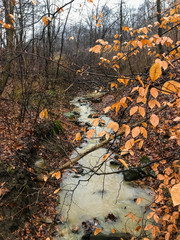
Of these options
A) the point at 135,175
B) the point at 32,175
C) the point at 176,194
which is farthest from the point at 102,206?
the point at 176,194

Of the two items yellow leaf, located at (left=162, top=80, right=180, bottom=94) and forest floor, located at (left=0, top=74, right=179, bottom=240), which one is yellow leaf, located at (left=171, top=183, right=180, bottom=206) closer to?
yellow leaf, located at (left=162, top=80, right=180, bottom=94)

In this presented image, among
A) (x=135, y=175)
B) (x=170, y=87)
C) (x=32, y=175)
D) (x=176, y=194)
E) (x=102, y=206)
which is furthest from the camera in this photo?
(x=135, y=175)

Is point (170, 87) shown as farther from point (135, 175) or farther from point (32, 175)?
point (135, 175)

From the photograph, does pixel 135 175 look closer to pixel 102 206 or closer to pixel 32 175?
pixel 102 206

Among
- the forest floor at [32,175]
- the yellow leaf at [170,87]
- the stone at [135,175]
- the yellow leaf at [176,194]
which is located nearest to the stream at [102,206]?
the stone at [135,175]

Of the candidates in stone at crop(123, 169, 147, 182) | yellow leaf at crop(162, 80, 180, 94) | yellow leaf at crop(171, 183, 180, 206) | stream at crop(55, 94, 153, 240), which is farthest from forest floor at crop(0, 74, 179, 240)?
yellow leaf at crop(171, 183, 180, 206)

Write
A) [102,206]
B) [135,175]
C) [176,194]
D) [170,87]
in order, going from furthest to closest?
[135,175] < [102,206] < [170,87] < [176,194]

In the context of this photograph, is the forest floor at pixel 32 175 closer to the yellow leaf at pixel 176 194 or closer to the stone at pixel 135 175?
the stone at pixel 135 175

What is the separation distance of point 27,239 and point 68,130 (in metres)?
5.70

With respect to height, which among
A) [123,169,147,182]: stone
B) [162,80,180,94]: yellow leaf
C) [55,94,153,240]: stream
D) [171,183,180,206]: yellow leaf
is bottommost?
[55,94,153,240]: stream

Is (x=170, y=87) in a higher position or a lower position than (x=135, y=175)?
higher

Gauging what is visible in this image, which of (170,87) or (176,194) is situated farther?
(170,87)

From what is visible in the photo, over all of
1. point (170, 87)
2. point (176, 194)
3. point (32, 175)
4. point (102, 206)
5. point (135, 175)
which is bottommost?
point (102, 206)

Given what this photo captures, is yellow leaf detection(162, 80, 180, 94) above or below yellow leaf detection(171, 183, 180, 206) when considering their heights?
above
